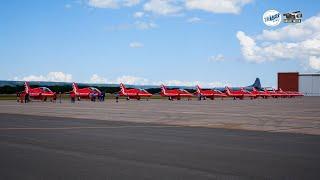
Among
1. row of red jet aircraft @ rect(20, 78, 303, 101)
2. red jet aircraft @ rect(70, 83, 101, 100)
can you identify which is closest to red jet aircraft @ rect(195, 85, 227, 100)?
row of red jet aircraft @ rect(20, 78, 303, 101)

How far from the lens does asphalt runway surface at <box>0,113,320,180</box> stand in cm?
903

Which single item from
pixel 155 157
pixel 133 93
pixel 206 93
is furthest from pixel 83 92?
pixel 155 157

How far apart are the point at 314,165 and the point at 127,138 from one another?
7.11 m

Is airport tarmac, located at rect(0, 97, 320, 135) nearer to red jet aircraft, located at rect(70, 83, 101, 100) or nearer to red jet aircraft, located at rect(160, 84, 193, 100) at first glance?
red jet aircraft, located at rect(70, 83, 101, 100)

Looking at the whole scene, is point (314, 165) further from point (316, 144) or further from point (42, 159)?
point (42, 159)

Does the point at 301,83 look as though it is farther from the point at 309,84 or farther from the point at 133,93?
the point at 133,93

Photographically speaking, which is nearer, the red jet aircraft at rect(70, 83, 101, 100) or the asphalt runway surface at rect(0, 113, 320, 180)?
the asphalt runway surface at rect(0, 113, 320, 180)

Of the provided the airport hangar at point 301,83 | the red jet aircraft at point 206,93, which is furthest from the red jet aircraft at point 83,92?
the airport hangar at point 301,83

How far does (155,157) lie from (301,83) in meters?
122

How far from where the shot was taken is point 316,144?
576 inches

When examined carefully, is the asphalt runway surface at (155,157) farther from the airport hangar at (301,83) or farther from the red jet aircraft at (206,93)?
the airport hangar at (301,83)

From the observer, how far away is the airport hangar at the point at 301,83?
411 ft

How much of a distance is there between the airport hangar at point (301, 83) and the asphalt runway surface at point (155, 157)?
371 feet

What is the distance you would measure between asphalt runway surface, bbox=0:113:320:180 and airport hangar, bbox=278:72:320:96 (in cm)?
11322
